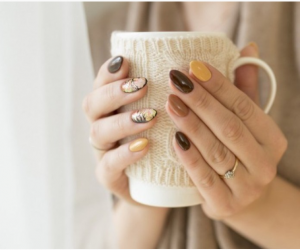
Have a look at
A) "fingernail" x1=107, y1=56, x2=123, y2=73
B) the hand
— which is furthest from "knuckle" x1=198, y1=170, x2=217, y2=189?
"fingernail" x1=107, y1=56, x2=123, y2=73

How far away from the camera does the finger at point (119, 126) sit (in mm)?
431

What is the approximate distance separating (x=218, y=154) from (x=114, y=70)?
20cm

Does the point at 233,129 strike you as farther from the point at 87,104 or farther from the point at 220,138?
the point at 87,104

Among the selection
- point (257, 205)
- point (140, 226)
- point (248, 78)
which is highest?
point (248, 78)

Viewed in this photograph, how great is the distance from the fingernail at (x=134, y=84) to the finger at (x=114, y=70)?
17 millimetres

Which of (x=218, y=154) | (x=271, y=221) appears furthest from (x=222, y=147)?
(x=271, y=221)

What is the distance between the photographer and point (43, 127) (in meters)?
0.42

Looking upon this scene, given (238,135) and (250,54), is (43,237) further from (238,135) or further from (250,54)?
(250,54)

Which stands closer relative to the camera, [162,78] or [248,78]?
[162,78]

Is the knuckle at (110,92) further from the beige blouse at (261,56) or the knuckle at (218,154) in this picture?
the beige blouse at (261,56)

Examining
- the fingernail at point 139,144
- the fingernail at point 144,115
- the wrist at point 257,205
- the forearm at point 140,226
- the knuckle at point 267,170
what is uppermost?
the fingernail at point 144,115

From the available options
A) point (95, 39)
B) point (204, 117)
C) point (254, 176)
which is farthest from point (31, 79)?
point (95, 39)

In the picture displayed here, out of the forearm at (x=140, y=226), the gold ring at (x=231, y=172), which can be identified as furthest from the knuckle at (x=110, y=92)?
the forearm at (x=140, y=226)

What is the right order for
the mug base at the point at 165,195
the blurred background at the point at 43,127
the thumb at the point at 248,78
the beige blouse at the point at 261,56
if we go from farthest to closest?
the beige blouse at the point at 261,56
the thumb at the point at 248,78
the mug base at the point at 165,195
the blurred background at the point at 43,127
